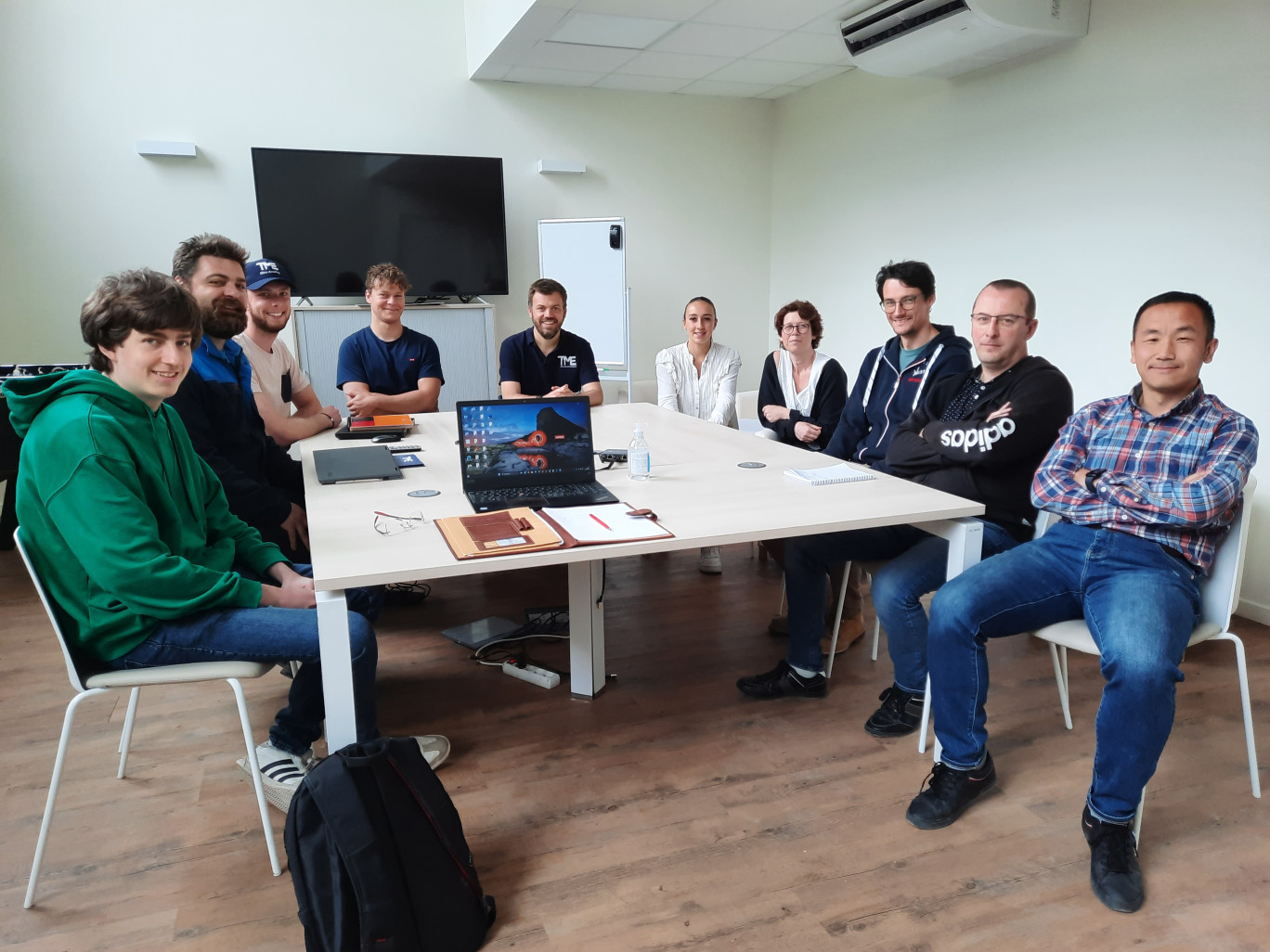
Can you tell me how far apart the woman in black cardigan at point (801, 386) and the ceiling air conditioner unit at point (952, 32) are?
1.43 metres

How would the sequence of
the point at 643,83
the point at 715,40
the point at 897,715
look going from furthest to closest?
1. the point at 643,83
2. the point at 715,40
3. the point at 897,715

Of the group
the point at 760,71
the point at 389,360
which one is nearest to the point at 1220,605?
the point at 389,360

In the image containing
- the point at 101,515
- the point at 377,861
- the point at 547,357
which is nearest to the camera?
the point at 377,861

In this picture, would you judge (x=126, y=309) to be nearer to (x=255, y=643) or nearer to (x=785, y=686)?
(x=255, y=643)

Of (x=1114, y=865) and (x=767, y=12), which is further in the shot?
(x=767, y=12)

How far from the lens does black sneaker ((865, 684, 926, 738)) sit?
2.31 meters

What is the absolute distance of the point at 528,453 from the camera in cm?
223

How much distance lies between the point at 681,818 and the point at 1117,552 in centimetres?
119

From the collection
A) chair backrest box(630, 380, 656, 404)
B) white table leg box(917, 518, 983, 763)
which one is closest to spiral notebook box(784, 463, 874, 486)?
white table leg box(917, 518, 983, 763)

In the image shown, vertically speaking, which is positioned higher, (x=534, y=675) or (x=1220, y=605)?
(x=1220, y=605)

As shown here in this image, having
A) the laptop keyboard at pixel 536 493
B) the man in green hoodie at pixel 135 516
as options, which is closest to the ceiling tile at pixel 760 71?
the laptop keyboard at pixel 536 493

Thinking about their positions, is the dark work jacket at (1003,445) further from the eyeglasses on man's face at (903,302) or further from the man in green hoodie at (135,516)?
the man in green hoodie at (135,516)

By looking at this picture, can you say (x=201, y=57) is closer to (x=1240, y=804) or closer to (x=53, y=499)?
(x=53, y=499)

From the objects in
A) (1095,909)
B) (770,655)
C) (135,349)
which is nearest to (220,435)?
(135,349)
